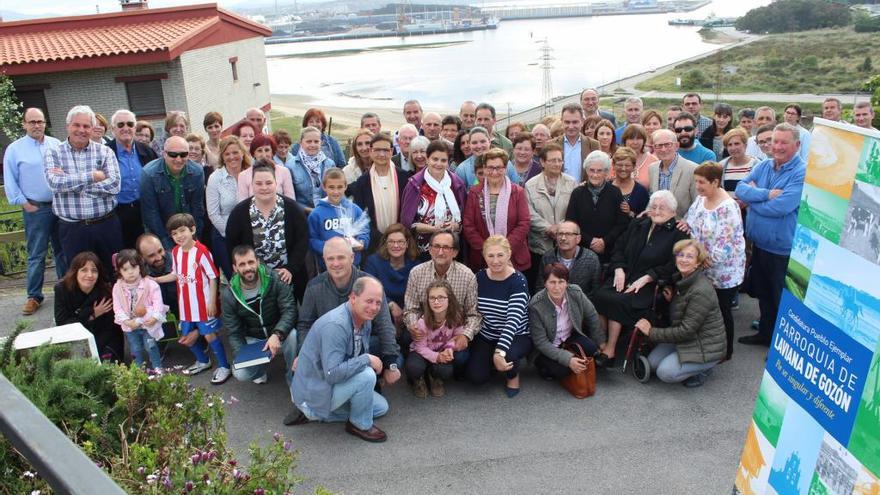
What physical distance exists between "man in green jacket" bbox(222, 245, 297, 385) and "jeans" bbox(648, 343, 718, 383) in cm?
306

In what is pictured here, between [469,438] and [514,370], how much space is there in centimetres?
85

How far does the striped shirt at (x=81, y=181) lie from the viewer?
20.1 feet

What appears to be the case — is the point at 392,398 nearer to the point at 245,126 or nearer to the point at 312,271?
the point at 312,271

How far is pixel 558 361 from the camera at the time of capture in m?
5.52

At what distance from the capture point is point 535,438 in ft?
16.3

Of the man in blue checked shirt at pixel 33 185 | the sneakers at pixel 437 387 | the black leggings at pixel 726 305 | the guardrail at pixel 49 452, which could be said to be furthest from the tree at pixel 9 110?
the guardrail at pixel 49 452

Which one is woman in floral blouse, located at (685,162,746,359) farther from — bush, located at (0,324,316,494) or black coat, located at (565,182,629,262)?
bush, located at (0,324,316,494)

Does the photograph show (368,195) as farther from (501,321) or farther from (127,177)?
(127,177)

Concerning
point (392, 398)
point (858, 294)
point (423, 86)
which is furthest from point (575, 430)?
point (423, 86)

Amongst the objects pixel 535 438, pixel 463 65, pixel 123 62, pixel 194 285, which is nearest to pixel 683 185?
pixel 535 438

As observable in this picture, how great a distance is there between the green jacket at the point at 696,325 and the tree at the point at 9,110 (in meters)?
17.6

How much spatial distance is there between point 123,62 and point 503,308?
16952 millimetres

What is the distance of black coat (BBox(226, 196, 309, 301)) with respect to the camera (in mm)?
5902

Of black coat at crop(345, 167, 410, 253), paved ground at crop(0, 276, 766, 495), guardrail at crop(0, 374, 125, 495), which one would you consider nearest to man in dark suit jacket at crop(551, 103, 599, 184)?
black coat at crop(345, 167, 410, 253)
